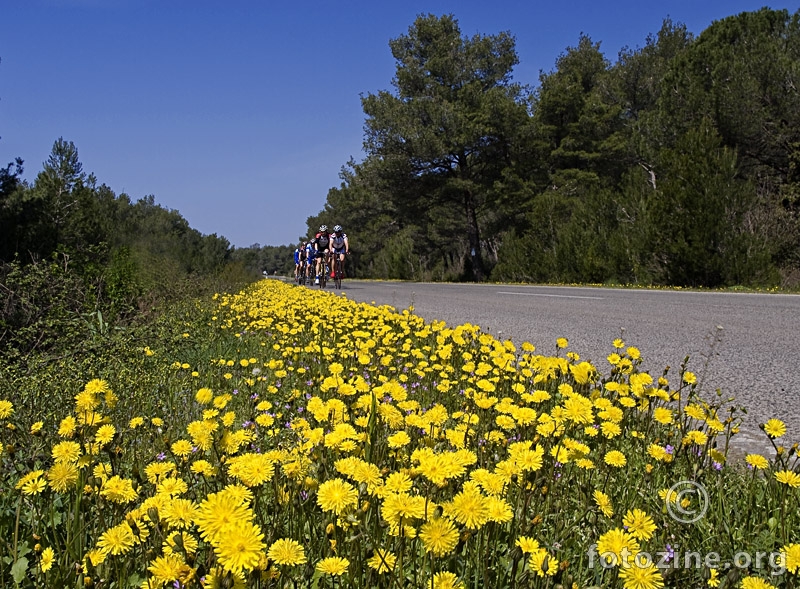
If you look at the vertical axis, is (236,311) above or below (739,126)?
below

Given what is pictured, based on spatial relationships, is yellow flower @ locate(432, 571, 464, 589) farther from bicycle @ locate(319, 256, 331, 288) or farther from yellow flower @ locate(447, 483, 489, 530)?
bicycle @ locate(319, 256, 331, 288)

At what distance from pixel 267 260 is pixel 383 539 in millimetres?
190255

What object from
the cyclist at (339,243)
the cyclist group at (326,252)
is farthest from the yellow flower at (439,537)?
the cyclist at (339,243)

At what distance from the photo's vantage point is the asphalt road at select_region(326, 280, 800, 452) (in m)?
3.37

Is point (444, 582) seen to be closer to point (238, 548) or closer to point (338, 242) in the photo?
point (238, 548)

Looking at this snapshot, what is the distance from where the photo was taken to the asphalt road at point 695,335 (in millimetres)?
3374

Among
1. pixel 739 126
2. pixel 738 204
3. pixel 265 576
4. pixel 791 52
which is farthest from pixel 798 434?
pixel 791 52

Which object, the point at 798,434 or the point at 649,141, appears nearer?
the point at 798,434

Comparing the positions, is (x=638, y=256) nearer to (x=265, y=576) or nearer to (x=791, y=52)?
(x=791, y=52)

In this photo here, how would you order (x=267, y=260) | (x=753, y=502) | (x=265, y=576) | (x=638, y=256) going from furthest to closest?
1. (x=267, y=260)
2. (x=638, y=256)
3. (x=753, y=502)
4. (x=265, y=576)

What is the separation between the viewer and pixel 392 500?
1.20 metres

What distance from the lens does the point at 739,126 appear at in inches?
794

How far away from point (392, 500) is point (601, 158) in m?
35.9

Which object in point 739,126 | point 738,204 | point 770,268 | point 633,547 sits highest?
point 739,126
